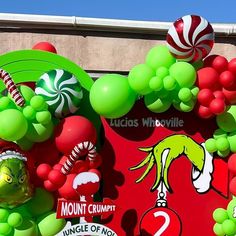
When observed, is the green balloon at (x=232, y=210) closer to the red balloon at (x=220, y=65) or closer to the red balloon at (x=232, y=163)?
the red balloon at (x=232, y=163)

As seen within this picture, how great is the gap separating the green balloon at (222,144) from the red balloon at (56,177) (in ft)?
4.90

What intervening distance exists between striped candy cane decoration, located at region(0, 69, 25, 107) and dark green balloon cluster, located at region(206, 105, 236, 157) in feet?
5.95

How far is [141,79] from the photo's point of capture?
457 centimetres

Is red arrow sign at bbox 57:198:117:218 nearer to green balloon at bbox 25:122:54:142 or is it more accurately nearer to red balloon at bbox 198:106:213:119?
green balloon at bbox 25:122:54:142

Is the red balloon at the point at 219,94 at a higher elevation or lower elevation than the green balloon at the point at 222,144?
higher

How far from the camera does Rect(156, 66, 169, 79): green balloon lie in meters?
4.61

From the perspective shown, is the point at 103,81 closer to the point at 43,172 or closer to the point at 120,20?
the point at 43,172

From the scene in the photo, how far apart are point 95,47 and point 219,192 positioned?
10.8 ft

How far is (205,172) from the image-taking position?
5051mm

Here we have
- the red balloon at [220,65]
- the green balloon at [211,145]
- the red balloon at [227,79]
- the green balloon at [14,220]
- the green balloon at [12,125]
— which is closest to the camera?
the green balloon at [12,125]

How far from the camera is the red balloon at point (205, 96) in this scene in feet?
15.4

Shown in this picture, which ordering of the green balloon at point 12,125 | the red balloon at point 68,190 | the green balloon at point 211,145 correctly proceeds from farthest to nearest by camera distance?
1. the green balloon at point 211,145
2. the red balloon at point 68,190
3. the green balloon at point 12,125

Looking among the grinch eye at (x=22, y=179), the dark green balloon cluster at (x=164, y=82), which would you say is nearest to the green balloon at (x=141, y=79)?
the dark green balloon cluster at (x=164, y=82)

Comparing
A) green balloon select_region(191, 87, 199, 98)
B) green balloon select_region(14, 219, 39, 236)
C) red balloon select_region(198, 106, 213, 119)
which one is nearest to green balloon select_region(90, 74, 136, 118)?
green balloon select_region(191, 87, 199, 98)
